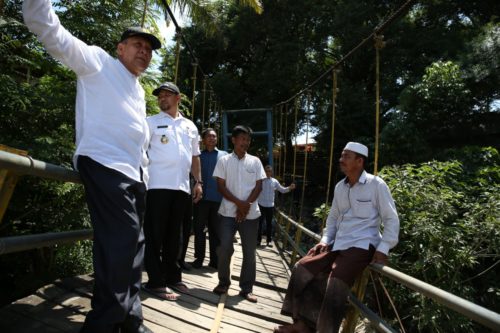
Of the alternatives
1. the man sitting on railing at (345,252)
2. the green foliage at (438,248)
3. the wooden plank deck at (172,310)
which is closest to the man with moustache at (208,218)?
the wooden plank deck at (172,310)

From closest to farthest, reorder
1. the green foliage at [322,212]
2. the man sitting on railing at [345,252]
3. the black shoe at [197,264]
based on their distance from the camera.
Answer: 1. the man sitting on railing at [345,252]
2. the black shoe at [197,264]
3. the green foliage at [322,212]

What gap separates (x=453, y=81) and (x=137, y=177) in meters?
7.68

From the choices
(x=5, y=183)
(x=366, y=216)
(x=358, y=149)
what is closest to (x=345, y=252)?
(x=366, y=216)

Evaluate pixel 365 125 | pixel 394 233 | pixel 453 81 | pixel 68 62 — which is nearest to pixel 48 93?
pixel 68 62

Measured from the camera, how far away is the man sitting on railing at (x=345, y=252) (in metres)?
2.03

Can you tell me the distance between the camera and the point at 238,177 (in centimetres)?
286

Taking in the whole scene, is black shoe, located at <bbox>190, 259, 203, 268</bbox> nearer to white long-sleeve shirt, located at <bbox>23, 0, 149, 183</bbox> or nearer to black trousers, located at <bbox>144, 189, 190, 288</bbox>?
black trousers, located at <bbox>144, 189, 190, 288</bbox>

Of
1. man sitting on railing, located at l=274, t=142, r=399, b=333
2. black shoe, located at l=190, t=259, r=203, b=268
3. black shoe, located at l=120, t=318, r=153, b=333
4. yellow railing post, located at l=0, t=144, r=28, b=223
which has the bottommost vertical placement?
black shoe, located at l=190, t=259, r=203, b=268

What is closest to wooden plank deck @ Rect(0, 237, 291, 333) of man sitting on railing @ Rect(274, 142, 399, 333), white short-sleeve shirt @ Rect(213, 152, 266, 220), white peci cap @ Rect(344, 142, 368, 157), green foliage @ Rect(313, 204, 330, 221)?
man sitting on railing @ Rect(274, 142, 399, 333)

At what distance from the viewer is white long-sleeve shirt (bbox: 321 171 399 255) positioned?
6.94ft

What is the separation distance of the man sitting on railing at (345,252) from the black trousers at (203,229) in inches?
53.4

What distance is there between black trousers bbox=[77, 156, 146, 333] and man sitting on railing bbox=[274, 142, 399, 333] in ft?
3.36

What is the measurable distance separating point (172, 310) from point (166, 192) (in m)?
0.66

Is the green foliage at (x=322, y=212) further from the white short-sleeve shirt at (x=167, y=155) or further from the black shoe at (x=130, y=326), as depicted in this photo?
the black shoe at (x=130, y=326)
